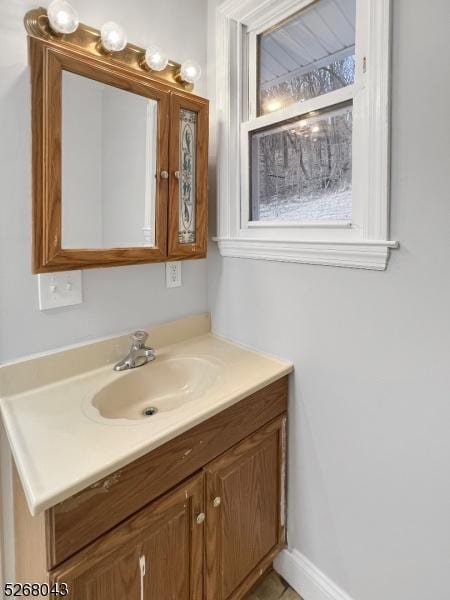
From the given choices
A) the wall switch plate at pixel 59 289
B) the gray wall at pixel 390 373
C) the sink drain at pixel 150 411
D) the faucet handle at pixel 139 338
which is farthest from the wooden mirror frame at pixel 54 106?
the gray wall at pixel 390 373

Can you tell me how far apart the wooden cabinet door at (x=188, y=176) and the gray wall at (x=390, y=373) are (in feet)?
0.91

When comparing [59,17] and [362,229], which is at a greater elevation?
[59,17]

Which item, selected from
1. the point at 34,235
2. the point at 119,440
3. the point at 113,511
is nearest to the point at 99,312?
the point at 34,235

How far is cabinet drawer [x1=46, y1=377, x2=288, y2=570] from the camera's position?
72 centimetres

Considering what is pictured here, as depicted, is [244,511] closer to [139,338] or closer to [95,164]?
[139,338]

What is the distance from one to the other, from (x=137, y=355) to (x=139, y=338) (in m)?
0.06

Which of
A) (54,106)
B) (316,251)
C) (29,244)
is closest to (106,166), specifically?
(54,106)

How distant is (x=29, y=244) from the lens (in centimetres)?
107

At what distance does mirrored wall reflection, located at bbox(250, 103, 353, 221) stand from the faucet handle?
2.12 feet

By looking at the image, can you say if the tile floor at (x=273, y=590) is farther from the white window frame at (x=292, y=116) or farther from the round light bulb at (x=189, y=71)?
the round light bulb at (x=189, y=71)

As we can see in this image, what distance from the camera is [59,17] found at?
38.3 inches

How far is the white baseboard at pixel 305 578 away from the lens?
123 cm

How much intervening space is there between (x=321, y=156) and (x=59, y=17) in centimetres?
86

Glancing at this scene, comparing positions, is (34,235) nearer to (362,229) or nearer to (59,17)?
(59,17)
